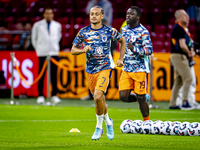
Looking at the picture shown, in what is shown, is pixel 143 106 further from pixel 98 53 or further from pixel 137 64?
pixel 98 53

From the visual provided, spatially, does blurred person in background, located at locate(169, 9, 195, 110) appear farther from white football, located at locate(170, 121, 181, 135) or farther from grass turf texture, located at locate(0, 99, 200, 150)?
white football, located at locate(170, 121, 181, 135)

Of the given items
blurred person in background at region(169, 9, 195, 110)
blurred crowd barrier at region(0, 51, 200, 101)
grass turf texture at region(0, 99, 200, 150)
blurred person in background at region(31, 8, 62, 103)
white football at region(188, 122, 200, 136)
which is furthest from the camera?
blurred crowd barrier at region(0, 51, 200, 101)

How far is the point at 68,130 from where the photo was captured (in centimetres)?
787

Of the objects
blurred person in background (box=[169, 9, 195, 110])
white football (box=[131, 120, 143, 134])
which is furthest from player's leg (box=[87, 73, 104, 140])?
blurred person in background (box=[169, 9, 195, 110])

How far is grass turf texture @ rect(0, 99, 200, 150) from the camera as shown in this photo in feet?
19.9

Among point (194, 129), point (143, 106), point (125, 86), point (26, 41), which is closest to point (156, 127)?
point (194, 129)

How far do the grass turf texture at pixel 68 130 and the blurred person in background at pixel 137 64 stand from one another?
0.68 m

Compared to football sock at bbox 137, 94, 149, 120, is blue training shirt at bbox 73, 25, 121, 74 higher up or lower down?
higher up

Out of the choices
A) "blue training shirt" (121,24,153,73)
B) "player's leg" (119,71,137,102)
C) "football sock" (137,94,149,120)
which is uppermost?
"blue training shirt" (121,24,153,73)

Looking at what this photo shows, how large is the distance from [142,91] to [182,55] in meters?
3.85

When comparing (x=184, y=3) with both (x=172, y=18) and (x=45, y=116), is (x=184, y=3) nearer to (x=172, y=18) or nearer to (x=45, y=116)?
(x=172, y=18)

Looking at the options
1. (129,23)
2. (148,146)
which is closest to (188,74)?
(129,23)

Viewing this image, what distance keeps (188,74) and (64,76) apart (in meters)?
4.78

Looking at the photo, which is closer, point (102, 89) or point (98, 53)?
point (102, 89)
